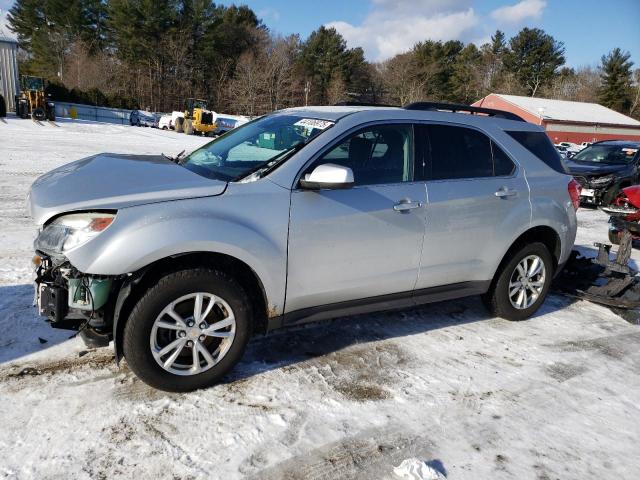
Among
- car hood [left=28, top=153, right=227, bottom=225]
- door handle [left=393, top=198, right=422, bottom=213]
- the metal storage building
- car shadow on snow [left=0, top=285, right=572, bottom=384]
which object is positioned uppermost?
the metal storage building

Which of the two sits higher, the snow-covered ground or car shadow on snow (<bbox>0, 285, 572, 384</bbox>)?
car shadow on snow (<bbox>0, 285, 572, 384</bbox>)

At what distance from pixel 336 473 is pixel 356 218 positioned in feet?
5.46

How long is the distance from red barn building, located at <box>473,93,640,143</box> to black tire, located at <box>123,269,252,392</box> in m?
54.6

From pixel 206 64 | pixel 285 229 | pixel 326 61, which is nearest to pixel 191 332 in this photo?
pixel 285 229

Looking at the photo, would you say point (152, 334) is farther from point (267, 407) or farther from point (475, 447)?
point (475, 447)

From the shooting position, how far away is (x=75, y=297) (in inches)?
116

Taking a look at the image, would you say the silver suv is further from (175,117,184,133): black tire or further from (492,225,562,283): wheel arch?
(175,117,184,133): black tire

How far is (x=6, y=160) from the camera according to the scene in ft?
40.9

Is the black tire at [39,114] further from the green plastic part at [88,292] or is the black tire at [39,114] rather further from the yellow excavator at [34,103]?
the green plastic part at [88,292]

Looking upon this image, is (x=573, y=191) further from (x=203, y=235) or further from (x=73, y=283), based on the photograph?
(x=73, y=283)

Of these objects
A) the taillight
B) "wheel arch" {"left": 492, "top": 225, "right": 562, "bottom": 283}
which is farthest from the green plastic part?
the taillight

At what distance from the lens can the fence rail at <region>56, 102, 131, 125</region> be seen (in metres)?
43.8

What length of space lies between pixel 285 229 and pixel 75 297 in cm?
132

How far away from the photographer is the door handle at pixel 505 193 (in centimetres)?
435
